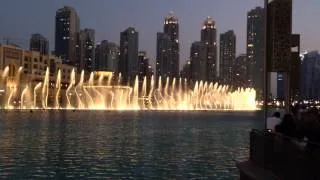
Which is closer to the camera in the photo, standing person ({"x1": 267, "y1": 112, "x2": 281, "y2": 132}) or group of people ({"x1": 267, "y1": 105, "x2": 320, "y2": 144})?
group of people ({"x1": 267, "y1": 105, "x2": 320, "y2": 144})

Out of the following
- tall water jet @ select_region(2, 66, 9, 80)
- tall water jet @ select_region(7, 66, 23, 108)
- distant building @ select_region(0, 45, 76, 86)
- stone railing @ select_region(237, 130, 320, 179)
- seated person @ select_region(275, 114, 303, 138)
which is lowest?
stone railing @ select_region(237, 130, 320, 179)

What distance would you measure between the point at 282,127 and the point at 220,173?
1003cm

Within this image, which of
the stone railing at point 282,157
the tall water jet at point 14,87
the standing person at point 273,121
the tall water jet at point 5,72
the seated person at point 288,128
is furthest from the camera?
the tall water jet at point 14,87

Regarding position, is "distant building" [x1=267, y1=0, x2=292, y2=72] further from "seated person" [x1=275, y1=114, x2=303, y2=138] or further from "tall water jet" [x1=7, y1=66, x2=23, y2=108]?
"tall water jet" [x1=7, y1=66, x2=23, y2=108]

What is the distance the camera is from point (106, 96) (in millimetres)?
169500

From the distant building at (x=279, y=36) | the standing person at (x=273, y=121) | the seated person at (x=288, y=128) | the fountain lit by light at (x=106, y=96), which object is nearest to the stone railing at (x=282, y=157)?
the seated person at (x=288, y=128)

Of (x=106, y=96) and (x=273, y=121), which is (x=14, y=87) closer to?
(x=106, y=96)

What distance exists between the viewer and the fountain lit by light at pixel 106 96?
16225cm

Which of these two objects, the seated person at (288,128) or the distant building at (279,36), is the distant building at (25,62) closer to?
the distant building at (279,36)

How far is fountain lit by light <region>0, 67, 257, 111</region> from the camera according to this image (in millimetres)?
162250

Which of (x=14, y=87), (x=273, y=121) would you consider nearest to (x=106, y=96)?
(x=14, y=87)

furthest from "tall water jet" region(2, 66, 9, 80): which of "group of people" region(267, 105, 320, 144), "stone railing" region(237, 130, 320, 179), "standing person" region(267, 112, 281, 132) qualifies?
"group of people" region(267, 105, 320, 144)

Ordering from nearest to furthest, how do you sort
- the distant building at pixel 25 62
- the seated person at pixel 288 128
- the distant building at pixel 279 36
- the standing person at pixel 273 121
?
1. the seated person at pixel 288 128
2. the distant building at pixel 279 36
3. the standing person at pixel 273 121
4. the distant building at pixel 25 62

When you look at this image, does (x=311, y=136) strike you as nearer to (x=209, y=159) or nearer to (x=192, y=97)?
(x=209, y=159)
